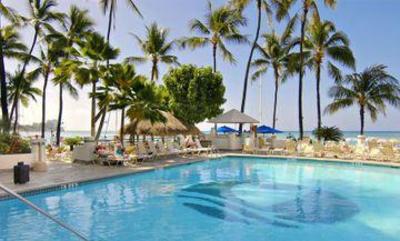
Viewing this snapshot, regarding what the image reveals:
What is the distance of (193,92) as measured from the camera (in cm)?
2414

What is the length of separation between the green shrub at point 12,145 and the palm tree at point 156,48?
1557 cm

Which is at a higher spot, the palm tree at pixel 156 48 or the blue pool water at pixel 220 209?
the palm tree at pixel 156 48

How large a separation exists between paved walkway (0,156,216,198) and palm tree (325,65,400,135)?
1356 cm

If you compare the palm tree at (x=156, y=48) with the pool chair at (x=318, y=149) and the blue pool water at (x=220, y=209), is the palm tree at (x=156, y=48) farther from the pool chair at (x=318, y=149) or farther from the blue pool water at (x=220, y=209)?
the blue pool water at (x=220, y=209)

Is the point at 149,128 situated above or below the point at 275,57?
below

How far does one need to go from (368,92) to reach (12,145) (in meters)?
21.1

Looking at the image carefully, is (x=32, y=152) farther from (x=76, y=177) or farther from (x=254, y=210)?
(x=254, y=210)

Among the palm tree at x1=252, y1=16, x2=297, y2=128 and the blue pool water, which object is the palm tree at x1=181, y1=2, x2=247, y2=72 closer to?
the palm tree at x1=252, y1=16, x2=297, y2=128

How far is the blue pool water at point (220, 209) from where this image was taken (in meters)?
7.25

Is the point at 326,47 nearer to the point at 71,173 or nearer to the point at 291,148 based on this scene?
the point at 291,148

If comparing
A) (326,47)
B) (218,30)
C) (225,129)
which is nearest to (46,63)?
(218,30)

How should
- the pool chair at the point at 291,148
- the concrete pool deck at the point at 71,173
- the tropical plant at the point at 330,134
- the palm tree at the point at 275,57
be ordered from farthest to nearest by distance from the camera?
the palm tree at the point at 275,57 → the tropical plant at the point at 330,134 → the pool chair at the point at 291,148 → the concrete pool deck at the point at 71,173

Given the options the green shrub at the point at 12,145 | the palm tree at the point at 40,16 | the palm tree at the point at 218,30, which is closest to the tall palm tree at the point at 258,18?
the palm tree at the point at 218,30

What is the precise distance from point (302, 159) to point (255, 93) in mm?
16582
